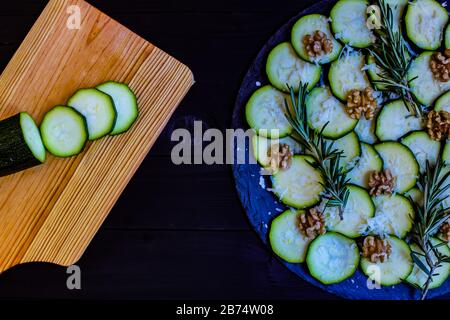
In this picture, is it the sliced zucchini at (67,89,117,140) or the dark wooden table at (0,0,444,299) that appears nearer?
the sliced zucchini at (67,89,117,140)

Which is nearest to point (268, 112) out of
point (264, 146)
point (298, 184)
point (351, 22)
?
point (264, 146)

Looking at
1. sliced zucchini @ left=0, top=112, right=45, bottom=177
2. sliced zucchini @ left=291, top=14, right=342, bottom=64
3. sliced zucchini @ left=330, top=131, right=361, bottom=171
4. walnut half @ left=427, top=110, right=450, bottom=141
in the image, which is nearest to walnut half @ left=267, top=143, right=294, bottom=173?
sliced zucchini @ left=330, top=131, right=361, bottom=171

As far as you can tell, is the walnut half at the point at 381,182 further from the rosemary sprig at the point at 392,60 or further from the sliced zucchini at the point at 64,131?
the sliced zucchini at the point at 64,131

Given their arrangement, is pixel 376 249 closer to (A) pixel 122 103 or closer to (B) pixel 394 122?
(B) pixel 394 122

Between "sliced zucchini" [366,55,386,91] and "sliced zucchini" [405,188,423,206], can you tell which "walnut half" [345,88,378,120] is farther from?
"sliced zucchini" [405,188,423,206]

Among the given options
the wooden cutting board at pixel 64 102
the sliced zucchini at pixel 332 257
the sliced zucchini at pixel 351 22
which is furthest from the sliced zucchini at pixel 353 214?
the wooden cutting board at pixel 64 102

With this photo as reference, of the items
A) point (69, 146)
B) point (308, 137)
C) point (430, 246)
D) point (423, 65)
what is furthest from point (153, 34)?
point (430, 246)
